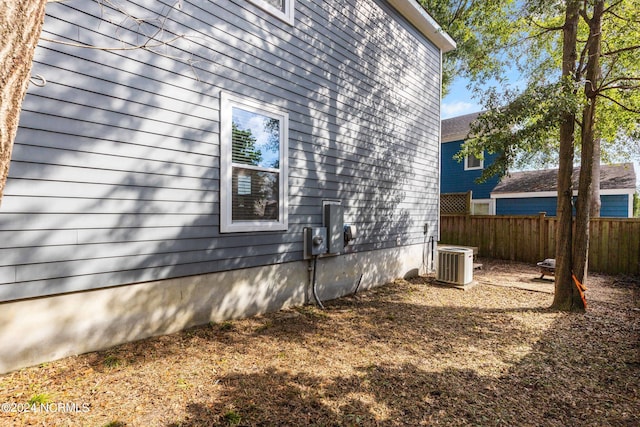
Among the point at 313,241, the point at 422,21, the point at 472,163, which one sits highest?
the point at 422,21

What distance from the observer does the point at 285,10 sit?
4945mm

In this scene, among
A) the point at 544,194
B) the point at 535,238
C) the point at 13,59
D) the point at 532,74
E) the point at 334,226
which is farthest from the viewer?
the point at 544,194

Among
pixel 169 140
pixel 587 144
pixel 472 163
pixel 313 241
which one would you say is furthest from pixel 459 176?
pixel 169 140

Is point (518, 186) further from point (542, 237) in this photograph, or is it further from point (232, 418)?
point (232, 418)

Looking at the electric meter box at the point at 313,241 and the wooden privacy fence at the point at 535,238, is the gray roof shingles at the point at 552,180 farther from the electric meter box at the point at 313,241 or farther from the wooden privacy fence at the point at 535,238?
the electric meter box at the point at 313,241

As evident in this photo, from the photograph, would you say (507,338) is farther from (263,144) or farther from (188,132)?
(188,132)

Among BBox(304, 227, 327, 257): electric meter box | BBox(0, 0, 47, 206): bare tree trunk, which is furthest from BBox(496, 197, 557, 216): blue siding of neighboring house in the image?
BBox(0, 0, 47, 206): bare tree trunk

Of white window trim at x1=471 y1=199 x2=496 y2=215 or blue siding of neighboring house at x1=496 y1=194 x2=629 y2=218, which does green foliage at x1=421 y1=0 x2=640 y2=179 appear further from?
white window trim at x1=471 y1=199 x2=496 y2=215

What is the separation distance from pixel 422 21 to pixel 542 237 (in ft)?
23.0

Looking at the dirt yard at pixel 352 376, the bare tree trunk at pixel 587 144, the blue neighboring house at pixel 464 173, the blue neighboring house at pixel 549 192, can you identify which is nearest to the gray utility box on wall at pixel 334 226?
the dirt yard at pixel 352 376

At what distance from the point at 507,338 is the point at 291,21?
5375 millimetres

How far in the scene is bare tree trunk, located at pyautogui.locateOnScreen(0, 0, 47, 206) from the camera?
120cm

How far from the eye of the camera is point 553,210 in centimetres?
1300

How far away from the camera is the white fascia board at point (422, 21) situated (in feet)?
23.9
